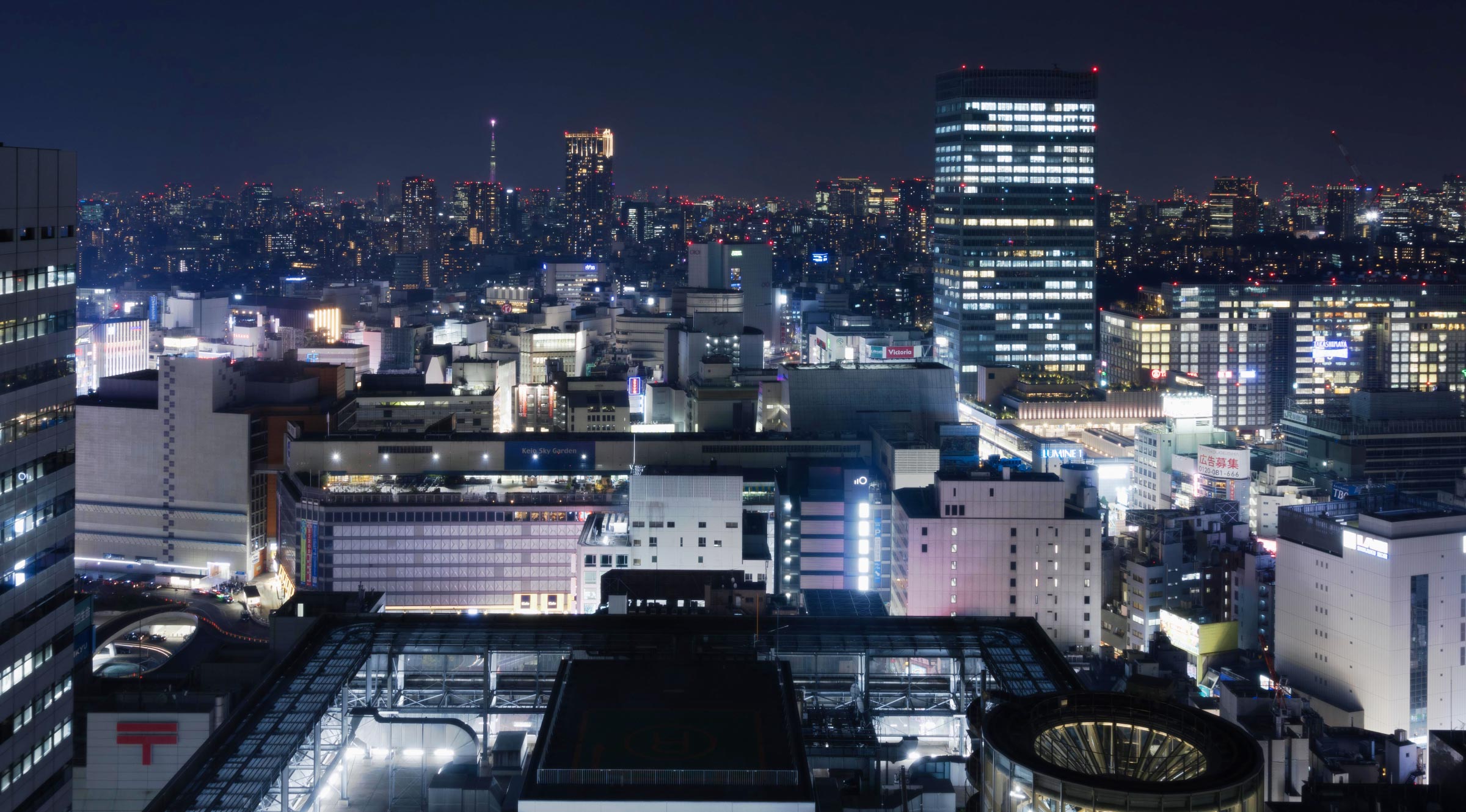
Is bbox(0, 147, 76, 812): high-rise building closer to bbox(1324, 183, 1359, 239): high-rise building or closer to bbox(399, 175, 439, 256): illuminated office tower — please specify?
bbox(1324, 183, 1359, 239): high-rise building

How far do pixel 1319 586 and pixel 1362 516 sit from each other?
4.82 ft

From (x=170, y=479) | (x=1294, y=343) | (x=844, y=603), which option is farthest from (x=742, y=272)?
(x=844, y=603)

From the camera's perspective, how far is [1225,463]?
115 feet

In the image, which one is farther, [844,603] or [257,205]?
[257,205]

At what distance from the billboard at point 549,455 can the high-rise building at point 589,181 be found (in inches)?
3817

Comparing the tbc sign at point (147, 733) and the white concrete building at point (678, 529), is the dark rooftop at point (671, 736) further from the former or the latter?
the white concrete building at point (678, 529)

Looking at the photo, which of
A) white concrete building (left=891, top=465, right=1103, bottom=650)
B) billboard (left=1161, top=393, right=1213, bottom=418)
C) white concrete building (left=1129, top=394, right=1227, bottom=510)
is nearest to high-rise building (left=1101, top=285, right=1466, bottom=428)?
billboard (left=1161, top=393, right=1213, bottom=418)

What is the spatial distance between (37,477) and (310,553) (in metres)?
18.1

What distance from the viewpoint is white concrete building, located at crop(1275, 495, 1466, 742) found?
75.2 feet

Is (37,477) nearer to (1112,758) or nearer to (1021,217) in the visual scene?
(1112,758)

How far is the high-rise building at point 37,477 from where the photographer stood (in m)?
11.1

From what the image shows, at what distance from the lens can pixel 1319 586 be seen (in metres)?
24.2

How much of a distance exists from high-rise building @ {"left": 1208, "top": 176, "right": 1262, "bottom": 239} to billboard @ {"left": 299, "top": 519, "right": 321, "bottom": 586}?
247 feet

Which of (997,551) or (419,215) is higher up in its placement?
(419,215)
